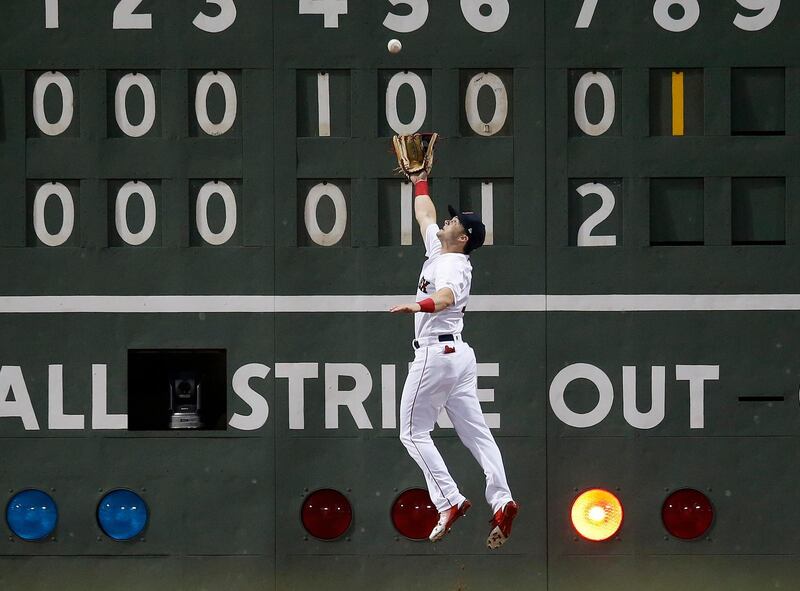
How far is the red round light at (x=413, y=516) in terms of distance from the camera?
195 inches

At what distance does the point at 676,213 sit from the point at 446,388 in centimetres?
143

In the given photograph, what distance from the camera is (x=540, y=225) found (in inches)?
196

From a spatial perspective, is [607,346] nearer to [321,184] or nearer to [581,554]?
[581,554]

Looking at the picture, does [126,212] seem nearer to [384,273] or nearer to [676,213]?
[384,273]

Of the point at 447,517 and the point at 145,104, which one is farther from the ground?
the point at 145,104

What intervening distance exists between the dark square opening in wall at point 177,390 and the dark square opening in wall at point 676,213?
2220 mm

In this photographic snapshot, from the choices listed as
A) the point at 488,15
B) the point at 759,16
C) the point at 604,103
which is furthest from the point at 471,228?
the point at 759,16

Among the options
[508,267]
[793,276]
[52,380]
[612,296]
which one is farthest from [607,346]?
[52,380]

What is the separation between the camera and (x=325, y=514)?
497 cm

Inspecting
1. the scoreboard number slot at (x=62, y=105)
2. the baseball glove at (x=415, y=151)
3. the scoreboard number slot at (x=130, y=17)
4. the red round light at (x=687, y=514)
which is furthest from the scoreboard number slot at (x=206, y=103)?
the red round light at (x=687, y=514)

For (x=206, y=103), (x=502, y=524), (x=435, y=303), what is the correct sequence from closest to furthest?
(x=435, y=303) → (x=502, y=524) → (x=206, y=103)

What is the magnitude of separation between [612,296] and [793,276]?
875 millimetres

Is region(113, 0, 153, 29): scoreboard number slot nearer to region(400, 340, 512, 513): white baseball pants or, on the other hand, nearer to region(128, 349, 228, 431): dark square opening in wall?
region(128, 349, 228, 431): dark square opening in wall

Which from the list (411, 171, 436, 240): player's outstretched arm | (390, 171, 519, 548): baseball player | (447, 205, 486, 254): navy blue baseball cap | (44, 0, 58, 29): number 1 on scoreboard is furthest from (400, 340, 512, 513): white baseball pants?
(44, 0, 58, 29): number 1 on scoreboard
